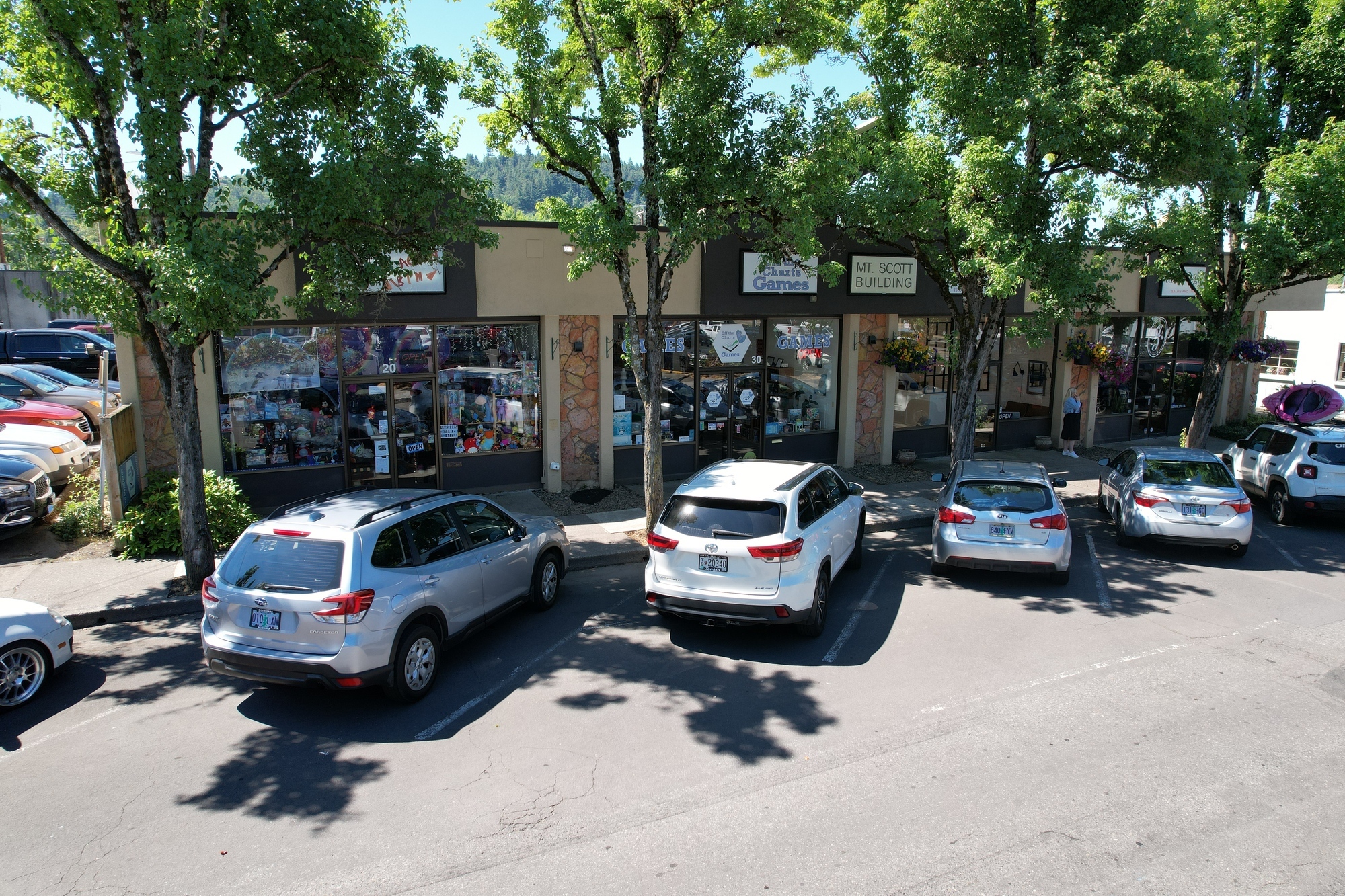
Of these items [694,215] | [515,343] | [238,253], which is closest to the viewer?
[238,253]

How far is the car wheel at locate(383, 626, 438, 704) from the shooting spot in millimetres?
7008

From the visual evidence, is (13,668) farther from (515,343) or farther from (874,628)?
(515,343)

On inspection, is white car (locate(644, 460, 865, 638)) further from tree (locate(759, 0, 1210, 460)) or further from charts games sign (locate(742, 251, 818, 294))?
charts games sign (locate(742, 251, 818, 294))

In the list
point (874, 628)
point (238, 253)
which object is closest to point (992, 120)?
point (874, 628)

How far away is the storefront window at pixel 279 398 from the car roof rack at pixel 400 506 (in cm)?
581

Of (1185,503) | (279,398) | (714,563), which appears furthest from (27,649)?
A: (1185,503)

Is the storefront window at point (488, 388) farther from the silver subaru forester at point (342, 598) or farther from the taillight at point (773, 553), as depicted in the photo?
the taillight at point (773, 553)

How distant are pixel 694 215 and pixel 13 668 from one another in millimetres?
8542

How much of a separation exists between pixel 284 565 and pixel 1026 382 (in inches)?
737

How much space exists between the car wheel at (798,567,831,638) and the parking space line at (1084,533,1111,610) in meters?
3.49

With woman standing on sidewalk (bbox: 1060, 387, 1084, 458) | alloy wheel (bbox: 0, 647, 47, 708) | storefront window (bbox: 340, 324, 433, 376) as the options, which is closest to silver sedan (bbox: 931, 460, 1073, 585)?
storefront window (bbox: 340, 324, 433, 376)

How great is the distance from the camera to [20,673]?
7.21 meters

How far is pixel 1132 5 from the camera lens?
12.7 metres

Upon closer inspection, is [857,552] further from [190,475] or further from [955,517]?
[190,475]
